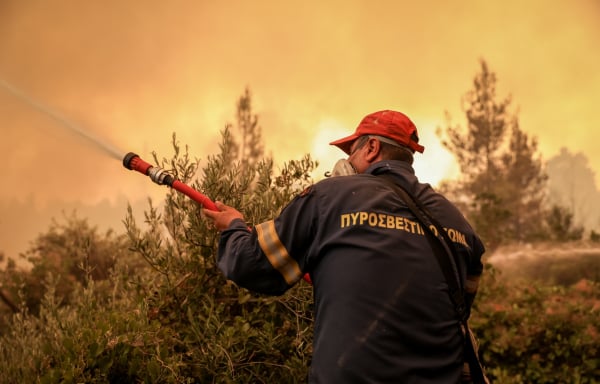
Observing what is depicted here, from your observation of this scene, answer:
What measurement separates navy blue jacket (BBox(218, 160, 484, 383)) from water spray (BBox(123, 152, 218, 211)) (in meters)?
0.60

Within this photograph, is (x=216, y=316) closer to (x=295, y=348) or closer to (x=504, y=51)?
(x=295, y=348)

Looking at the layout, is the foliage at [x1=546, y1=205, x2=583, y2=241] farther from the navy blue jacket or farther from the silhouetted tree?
the navy blue jacket

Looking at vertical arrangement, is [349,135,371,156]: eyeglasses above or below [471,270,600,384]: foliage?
above

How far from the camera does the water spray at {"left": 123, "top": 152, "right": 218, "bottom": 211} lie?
128 inches

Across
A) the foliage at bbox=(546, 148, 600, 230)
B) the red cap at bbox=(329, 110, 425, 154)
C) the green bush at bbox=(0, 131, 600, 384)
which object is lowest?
the green bush at bbox=(0, 131, 600, 384)

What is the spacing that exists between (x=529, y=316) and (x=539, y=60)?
2047cm

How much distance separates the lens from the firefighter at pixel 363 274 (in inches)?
91.0

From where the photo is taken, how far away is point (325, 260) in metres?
2.49

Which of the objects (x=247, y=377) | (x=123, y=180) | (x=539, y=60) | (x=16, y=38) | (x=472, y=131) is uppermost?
(x=539, y=60)

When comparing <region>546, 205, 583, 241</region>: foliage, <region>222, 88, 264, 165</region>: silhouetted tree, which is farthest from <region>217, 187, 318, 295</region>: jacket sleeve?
<region>222, 88, 264, 165</region>: silhouetted tree

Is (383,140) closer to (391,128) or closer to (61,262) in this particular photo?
(391,128)

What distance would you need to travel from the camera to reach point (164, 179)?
11.0ft

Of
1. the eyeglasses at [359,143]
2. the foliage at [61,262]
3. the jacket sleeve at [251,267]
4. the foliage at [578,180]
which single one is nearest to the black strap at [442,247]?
the eyeglasses at [359,143]

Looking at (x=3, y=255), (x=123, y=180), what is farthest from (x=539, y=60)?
(x=3, y=255)
